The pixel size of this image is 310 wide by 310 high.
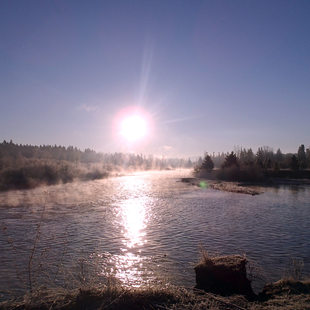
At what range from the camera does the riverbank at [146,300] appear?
23.2 ft

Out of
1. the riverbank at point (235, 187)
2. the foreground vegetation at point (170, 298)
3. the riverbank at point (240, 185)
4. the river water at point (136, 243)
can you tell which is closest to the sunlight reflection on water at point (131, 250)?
the river water at point (136, 243)

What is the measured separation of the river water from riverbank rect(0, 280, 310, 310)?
57 cm

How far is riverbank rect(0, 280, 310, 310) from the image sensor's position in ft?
23.2

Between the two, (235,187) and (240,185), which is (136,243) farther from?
(240,185)

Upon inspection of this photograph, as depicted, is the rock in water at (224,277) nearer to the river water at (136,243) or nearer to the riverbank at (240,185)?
the river water at (136,243)

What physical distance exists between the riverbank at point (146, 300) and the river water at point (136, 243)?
1.88 ft

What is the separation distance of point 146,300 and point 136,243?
828 cm

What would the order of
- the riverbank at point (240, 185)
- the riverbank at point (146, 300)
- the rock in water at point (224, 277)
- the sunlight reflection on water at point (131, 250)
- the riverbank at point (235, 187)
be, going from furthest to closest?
the riverbank at point (240, 185), the riverbank at point (235, 187), the sunlight reflection on water at point (131, 250), the rock in water at point (224, 277), the riverbank at point (146, 300)

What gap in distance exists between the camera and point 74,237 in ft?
54.6

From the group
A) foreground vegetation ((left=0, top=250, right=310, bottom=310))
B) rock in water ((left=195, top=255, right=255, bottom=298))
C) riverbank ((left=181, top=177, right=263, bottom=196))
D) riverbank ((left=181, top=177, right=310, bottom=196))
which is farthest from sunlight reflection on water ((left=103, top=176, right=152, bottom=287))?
riverbank ((left=181, top=177, right=310, bottom=196))

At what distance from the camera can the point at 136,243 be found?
1562 centimetres

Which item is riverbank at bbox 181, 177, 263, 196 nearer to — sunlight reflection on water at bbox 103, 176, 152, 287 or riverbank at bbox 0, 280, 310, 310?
sunlight reflection on water at bbox 103, 176, 152, 287

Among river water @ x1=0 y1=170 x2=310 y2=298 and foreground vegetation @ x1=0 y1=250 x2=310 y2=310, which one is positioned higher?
foreground vegetation @ x1=0 y1=250 x2=310 y2=310

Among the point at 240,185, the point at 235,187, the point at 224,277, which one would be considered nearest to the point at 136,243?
the point at 224,277
